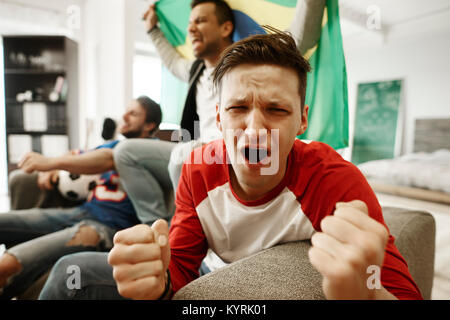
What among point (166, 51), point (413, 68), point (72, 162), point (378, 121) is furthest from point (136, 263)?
point (413, 68)

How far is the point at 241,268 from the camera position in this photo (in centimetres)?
51

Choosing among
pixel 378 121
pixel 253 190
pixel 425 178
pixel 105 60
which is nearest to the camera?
pixel 253 190

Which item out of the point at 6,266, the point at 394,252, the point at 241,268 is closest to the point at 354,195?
the point at 394,252

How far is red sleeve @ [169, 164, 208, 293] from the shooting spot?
0.66m

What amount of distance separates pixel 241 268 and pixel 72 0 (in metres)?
4.24

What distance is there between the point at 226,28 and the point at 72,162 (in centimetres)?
101

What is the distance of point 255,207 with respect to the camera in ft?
2.21

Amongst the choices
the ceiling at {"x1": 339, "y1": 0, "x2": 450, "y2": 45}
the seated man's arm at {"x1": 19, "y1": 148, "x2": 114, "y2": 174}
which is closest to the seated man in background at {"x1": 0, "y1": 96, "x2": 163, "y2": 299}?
the seated man's arm at {"x1": 19, "y1": 148, "x2": 114, "y2": 174}

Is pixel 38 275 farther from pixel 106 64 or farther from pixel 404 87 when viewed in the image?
pixel 404 87

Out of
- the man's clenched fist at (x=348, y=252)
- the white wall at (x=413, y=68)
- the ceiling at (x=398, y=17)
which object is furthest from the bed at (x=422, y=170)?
the man's clenched fist at (x=348, y=252)

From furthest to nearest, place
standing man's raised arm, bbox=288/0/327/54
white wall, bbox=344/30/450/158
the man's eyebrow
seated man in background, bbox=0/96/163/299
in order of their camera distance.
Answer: white wall, bbox=344/30/450/158, seated man in background, bbox=0/96/163/299, standing man's raised arm, bbox=288/0/327/54, the man's eyebrow

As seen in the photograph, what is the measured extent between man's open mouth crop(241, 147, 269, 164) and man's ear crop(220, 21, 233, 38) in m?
0.95

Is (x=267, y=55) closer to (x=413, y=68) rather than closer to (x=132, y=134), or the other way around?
(x=132, y=134)

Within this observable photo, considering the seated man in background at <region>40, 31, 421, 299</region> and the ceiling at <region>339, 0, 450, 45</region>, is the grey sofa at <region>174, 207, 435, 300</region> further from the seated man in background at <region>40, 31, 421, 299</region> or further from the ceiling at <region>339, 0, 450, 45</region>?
the ceiling at <region>339, 0, 450, 45</region>
